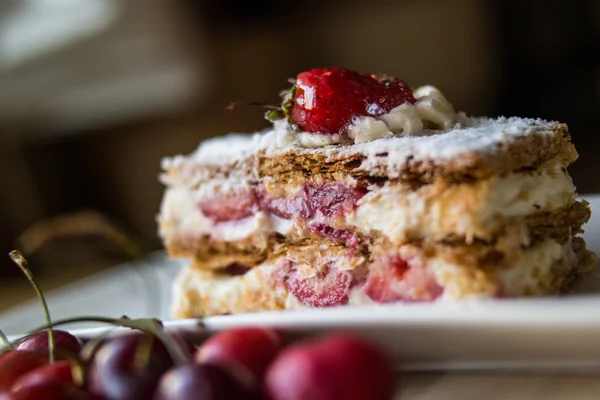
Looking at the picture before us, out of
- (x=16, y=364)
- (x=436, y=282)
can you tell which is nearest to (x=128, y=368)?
(x=16, y=364)

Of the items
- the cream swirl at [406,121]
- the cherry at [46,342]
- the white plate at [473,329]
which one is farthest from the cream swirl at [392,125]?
the cherry at [46,342]

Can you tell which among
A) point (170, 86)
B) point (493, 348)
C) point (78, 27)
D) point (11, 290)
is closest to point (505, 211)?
point (493, 348)

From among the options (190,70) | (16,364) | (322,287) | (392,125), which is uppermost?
(190,70)

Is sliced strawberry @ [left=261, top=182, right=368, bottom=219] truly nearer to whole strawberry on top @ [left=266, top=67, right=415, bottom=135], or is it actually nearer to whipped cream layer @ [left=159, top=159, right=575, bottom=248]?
whipped cream layer @ [left=159, top=159, right=575, bottom=248]

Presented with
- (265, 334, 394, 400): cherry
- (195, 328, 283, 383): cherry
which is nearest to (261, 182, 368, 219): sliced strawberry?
(195, 328, 283, 383): cherry

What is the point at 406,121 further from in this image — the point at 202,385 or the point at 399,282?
the point at 202,385

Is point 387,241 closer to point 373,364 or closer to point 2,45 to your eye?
point 373,364

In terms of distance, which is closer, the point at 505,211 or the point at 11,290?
the point at 505,211
